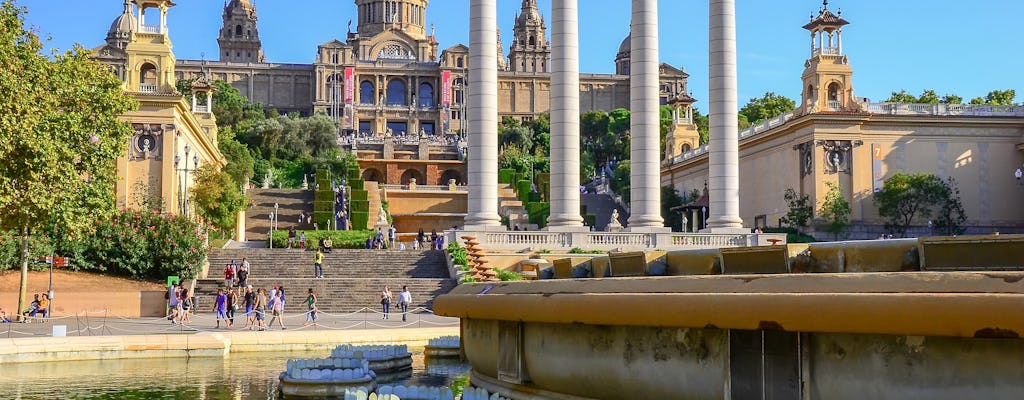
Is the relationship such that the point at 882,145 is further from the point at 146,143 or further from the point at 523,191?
the point at 146,143

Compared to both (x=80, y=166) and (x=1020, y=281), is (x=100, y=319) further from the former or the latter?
(x=1020, y=281)

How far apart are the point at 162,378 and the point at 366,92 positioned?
537ft

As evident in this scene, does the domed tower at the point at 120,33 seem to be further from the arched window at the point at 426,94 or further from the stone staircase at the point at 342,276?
the stone staircase at the point at 342,276

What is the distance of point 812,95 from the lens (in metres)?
73.9

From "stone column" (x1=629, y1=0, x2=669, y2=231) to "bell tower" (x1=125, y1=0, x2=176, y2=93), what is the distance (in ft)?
106

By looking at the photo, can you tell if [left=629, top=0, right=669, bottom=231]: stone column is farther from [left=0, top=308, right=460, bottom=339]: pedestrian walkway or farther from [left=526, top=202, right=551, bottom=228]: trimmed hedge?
[left=526, top=202, right=551, bottom=228]: trimmed hedge

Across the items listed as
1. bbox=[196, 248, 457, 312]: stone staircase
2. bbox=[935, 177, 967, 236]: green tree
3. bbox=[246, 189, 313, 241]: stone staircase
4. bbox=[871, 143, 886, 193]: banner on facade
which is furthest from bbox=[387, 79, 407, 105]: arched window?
bbox=[196, 248, 457, 312]: stone staircase

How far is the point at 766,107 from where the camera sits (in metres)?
118

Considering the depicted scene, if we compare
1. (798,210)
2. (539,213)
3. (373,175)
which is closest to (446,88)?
(373,175)

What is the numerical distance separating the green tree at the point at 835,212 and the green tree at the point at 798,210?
975 millimetres

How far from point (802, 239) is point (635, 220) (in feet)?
72.6

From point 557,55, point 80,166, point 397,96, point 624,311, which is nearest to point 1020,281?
point 624,311

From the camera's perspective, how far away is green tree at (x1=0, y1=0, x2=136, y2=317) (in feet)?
98.8

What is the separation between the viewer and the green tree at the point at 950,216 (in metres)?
71.1
